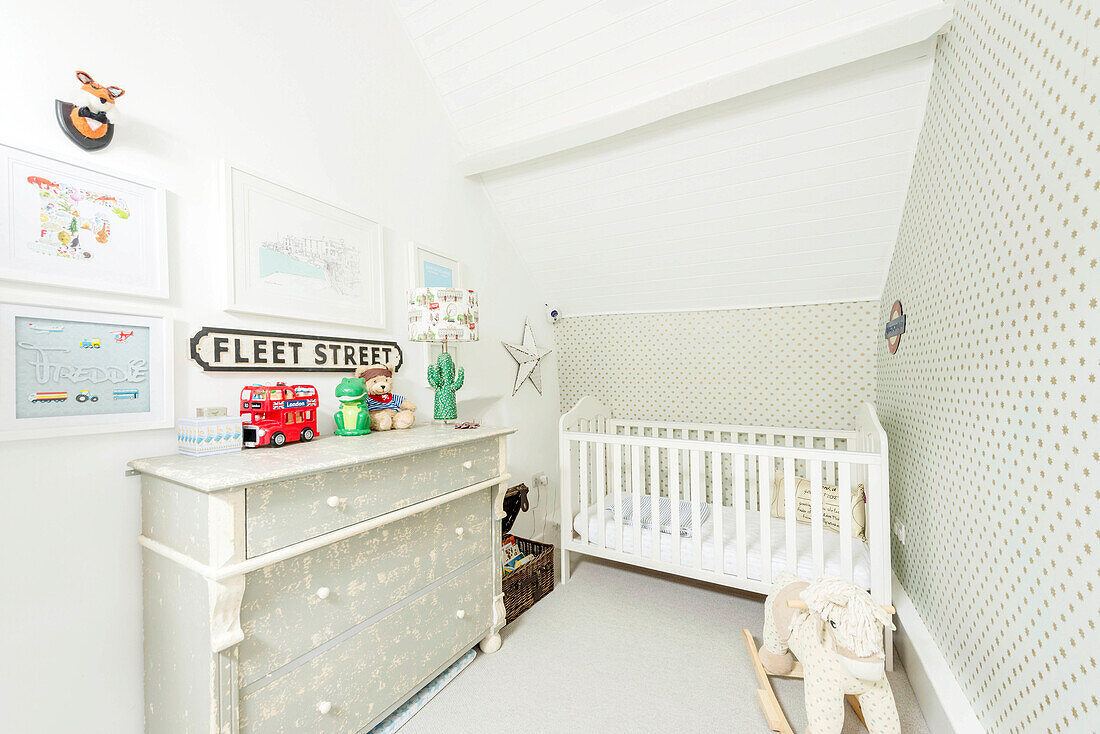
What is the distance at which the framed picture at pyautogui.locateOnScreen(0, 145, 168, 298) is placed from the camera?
1073 mm

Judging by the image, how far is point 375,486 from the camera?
53.0 inches

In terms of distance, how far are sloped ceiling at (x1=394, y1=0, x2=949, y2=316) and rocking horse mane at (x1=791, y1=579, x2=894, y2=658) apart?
1.83 metres

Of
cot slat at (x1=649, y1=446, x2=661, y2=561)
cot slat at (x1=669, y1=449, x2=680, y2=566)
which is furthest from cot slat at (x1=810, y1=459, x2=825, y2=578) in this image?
cot slat at (x1=649, y1=446, x2=661, y2=561)

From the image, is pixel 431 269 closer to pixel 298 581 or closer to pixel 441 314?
pixel 441 314

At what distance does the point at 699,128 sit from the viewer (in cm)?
212

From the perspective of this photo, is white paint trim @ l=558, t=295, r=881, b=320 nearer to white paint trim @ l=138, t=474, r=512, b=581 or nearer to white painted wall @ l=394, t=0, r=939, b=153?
white painted wall @ l=394, t=0, r=939, b=153

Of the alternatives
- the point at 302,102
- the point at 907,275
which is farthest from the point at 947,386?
the point at 302,102

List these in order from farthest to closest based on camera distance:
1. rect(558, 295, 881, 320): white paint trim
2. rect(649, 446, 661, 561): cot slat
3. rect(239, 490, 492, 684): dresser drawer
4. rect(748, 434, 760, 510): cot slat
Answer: rect(748, 434, 760, 510): cot slat
rect(558, 295, 881, 320): white paint trim
rect(649, 446, 661, 561): cot slat
rect(239, 490, 492, 684): dresser drawer

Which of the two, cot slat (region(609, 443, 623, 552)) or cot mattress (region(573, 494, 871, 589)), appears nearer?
cot mattress (region(573, 494, 871, 589))

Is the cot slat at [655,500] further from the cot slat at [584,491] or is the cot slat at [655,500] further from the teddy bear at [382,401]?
the teddy bear at [382,401]

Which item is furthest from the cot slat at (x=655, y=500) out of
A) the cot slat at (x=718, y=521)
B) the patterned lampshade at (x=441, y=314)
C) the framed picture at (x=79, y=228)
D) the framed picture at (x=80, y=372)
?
the framed picture at (x=79, y=228)

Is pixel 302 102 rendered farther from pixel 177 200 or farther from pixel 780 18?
pixel 780 18

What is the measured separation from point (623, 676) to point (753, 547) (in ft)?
2.82

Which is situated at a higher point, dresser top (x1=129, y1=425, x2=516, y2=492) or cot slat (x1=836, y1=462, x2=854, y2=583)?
dresser top (x1=129, y1=425, x2=516, y2=492)
